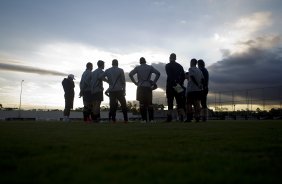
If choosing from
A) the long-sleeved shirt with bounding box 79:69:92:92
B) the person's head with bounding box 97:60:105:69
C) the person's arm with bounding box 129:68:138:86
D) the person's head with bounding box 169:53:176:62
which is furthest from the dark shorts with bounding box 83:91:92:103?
the person's head with bounding box 169:53:176:62

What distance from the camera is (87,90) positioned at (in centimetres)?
1359

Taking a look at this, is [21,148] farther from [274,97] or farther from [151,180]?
[274,97]

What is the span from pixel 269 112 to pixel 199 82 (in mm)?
18207

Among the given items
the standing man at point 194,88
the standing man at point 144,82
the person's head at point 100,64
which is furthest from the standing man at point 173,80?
the person's head at point 100,64

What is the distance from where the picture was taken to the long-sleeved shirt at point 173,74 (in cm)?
1226

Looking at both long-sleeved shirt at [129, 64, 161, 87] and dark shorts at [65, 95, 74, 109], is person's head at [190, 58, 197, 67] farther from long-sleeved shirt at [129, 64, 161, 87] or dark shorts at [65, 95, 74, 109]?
dark shorts at [65, 95, 74, 109]

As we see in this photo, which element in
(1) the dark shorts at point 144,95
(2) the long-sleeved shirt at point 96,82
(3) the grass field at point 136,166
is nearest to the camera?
(3) the grass field at point 136,166

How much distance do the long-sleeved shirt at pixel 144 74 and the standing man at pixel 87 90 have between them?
7.02 ft

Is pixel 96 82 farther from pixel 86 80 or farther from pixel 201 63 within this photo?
pixel 201 63

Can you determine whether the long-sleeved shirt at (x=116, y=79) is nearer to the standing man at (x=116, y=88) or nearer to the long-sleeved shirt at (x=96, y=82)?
the standing man at (x=116, y=88)

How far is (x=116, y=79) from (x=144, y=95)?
112cm

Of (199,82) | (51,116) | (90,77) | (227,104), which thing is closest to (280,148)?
(199,82)

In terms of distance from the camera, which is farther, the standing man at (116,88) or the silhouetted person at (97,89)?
the silhouetted person at (97,89)

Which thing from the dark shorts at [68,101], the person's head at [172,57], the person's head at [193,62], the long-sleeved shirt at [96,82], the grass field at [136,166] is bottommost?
the grass field at [136,166]
